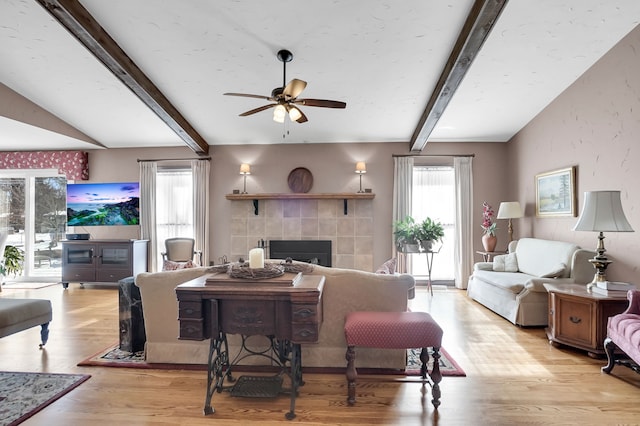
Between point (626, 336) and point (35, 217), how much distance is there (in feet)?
27.2

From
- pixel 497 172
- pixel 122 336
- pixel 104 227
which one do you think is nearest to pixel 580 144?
pixel 497 172

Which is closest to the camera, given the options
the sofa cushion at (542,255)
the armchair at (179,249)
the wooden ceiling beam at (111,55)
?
the wooden ceiling beam at (111,55)

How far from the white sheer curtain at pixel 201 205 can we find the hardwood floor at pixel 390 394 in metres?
2.70

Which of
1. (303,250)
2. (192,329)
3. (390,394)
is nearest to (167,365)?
(192,329)

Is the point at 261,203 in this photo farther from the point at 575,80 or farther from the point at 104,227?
the point at 575,80

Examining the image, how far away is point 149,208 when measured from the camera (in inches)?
231

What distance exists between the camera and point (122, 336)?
112 inches

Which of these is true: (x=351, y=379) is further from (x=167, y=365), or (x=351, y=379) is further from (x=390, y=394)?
(x=167, y=365)

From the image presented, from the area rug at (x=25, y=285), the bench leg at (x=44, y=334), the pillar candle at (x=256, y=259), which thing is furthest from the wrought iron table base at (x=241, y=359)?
the area rug at (x=25, y=285)

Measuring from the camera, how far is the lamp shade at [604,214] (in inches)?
105

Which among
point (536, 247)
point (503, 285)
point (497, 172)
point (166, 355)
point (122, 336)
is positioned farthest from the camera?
point (497, 172)

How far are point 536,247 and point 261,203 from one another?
4125 millimetres

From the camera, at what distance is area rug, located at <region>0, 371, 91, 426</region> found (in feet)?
6.47

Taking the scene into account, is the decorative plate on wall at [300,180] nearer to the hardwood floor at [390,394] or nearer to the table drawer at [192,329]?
the hardwood floor at [390,394]
